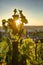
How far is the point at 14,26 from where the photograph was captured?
114 cm

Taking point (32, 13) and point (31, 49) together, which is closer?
point (31, 49)

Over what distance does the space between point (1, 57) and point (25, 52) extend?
0.65 feet

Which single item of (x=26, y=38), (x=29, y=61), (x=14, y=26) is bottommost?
(x=29, y=61)

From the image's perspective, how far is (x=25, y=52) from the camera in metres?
1.17

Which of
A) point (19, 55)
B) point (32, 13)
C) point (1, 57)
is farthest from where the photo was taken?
point (32, 13)

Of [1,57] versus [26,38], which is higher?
[26,38]

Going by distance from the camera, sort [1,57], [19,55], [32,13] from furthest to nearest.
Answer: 1. [32,13]
2. [1,57]
3. [19,55]

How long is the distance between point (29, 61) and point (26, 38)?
18 cm

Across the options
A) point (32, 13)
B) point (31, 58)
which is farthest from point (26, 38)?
point (32, 13)

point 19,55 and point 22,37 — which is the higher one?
point 22,37

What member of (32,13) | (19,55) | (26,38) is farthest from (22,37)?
(32,13)

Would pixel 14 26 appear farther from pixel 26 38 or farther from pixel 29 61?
pixel 29 61

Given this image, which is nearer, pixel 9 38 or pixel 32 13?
pixel 9 38

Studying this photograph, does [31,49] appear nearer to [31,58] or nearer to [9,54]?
[31,58]
